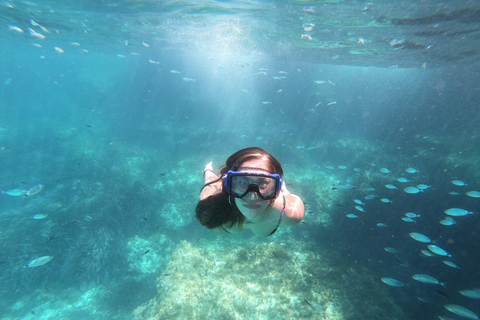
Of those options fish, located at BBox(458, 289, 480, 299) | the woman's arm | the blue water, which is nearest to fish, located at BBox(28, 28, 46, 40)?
the blue water

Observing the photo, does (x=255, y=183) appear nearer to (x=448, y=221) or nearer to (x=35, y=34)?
(x=448, y=221)

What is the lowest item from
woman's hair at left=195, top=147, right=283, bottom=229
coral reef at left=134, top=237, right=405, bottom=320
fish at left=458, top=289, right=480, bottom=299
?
coral reef at left=134, top=237, right=405, bottom=320

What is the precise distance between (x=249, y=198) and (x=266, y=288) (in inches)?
278

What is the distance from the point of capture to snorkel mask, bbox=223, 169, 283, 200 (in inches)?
87.4

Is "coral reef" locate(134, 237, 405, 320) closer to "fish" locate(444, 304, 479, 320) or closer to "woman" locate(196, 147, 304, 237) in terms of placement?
"fish" locate(444, 304, 479, 320)

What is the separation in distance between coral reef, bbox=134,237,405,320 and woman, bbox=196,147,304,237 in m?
5.52

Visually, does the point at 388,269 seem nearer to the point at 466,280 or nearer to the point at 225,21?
the point at 466,280

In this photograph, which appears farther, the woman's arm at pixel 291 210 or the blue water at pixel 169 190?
the blue water at pixel 169 190

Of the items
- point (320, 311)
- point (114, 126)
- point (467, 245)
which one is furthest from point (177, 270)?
point (114, 126)

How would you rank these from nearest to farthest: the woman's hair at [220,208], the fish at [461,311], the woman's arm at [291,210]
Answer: the woman's hair at [220,208], the woman's arm at [291,210], the fish at [461,311]

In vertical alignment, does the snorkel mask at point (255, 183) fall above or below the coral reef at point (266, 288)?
above

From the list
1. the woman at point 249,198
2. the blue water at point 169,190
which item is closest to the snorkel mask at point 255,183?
the woman at point 249,198

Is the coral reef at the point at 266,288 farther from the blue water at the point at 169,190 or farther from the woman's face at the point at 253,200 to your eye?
the woman's face at the point at 253,200

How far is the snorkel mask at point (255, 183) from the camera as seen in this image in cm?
222
